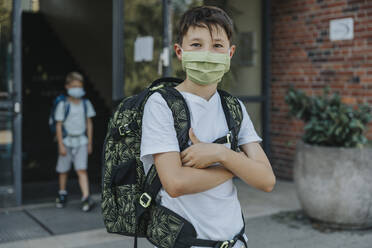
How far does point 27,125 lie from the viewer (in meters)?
9.57

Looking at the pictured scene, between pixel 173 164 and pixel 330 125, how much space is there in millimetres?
3560

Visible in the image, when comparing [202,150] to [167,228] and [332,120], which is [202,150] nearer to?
[167,228]

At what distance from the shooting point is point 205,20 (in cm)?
187

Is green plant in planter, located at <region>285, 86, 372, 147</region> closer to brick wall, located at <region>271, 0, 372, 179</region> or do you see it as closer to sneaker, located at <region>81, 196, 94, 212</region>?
brick wall, located at <region>271, 0, 372, 179</region>

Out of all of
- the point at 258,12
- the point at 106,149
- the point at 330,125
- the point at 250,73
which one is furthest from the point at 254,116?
the point at 106,149

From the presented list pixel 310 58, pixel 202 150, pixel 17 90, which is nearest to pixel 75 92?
pixel 17 90

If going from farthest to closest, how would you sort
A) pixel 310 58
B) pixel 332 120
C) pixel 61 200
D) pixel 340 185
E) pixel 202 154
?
1. pixel 310 58
2. pixel 61 200
3. pixel 332 120
4. pixel 340 185
5. pixel 202 154

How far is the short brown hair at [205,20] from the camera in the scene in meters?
1.87

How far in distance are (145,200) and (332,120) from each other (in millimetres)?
3564

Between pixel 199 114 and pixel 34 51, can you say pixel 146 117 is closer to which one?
pixel 199 114

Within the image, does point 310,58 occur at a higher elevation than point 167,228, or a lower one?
higher

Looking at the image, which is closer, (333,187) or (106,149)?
(106,149)

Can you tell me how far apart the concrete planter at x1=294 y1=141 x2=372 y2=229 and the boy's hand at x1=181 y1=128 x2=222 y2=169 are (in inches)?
133

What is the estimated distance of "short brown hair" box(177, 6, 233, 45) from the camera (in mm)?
1866
